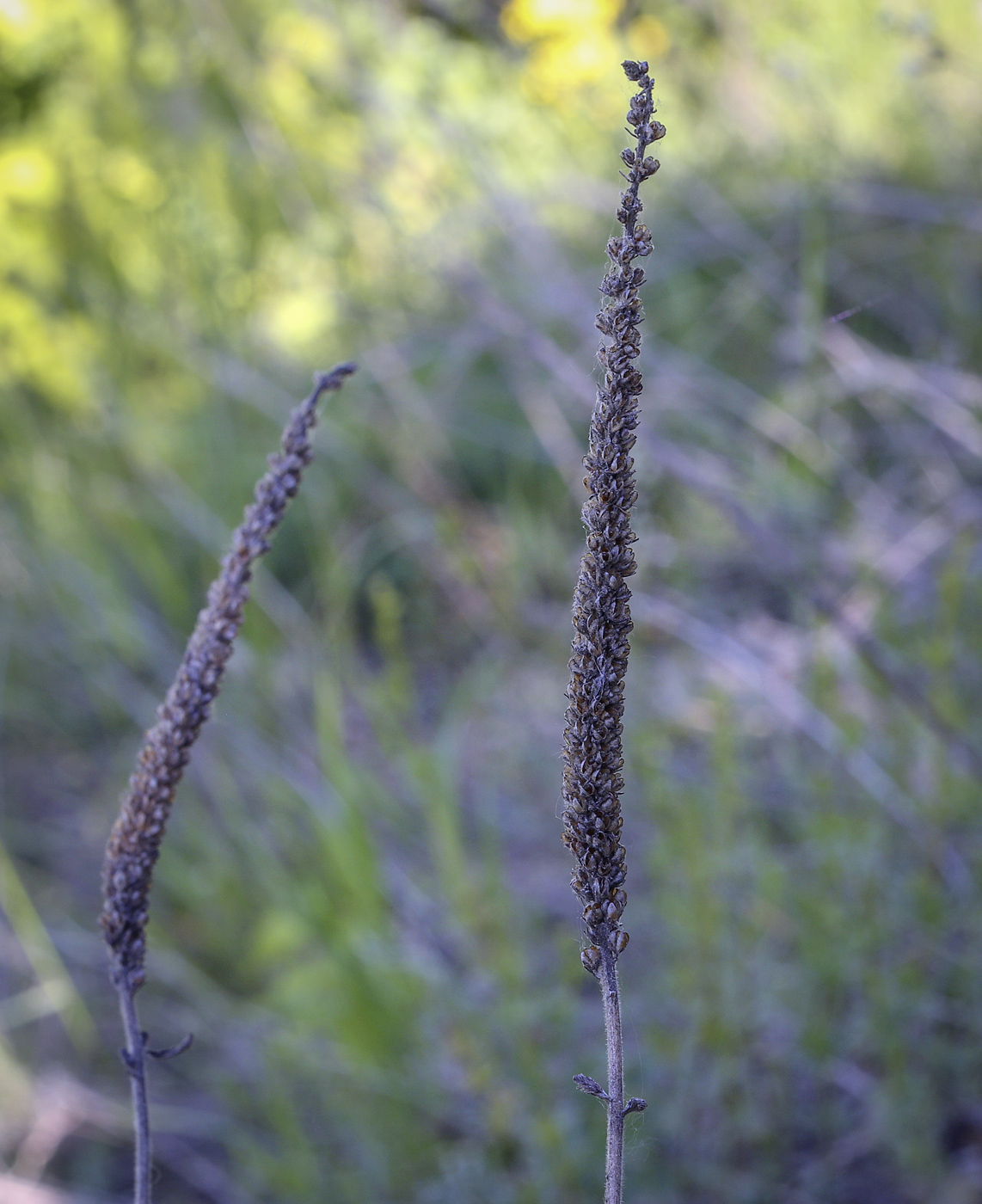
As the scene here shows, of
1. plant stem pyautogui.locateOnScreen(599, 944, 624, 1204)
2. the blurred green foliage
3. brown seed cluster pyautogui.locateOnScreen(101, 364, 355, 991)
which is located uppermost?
the blurred green foliage

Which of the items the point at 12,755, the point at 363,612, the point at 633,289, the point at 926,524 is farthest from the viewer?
the point at 363,612

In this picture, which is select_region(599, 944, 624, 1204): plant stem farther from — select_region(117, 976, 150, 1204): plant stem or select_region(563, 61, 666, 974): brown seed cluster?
select_region(117, 976, 150, 1204): plant stem

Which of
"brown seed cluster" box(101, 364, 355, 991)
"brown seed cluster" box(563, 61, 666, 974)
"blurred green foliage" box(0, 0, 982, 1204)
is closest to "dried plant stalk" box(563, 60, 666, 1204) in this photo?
"brown seed cluster" box(563, 61, 666, 974)

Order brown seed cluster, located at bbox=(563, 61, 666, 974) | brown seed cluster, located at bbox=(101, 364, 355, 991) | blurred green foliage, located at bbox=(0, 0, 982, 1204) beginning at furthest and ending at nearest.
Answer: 1. blurred green foliage, located at bbox=(0, 0, 982, 1204)
2. brown seed cluster, located at bbox=(101, 364, 355, 991)
3. brown seed cluster, located at bbox=(563, 61, 666, 974)

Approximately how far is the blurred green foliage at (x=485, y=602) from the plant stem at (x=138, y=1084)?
43.5 inches

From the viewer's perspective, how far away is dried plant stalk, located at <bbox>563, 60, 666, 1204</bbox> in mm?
486

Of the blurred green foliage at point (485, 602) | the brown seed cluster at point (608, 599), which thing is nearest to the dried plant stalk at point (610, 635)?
the brown seed cluster at point (608, 599)

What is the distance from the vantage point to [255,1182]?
206 centimetres

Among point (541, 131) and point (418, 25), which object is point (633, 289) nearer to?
point (418, 25)

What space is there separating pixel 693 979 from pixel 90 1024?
153 centimetres

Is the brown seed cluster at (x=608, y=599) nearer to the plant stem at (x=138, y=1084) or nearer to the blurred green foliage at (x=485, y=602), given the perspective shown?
the plant stem at (x=138, y=1084)

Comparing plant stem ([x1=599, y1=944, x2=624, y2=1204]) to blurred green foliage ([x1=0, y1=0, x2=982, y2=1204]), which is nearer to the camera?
plant stem ([x1=599, y1=944, x2=624, y2=1204])

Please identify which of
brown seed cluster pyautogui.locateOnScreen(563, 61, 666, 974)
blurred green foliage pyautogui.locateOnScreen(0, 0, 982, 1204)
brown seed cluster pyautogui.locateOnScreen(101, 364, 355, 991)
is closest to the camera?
brown seed cluster pyautogui.locateOnScreen(563, 61, 666, 974)

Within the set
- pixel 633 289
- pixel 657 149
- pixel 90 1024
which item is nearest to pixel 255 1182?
pixel 90 1024
